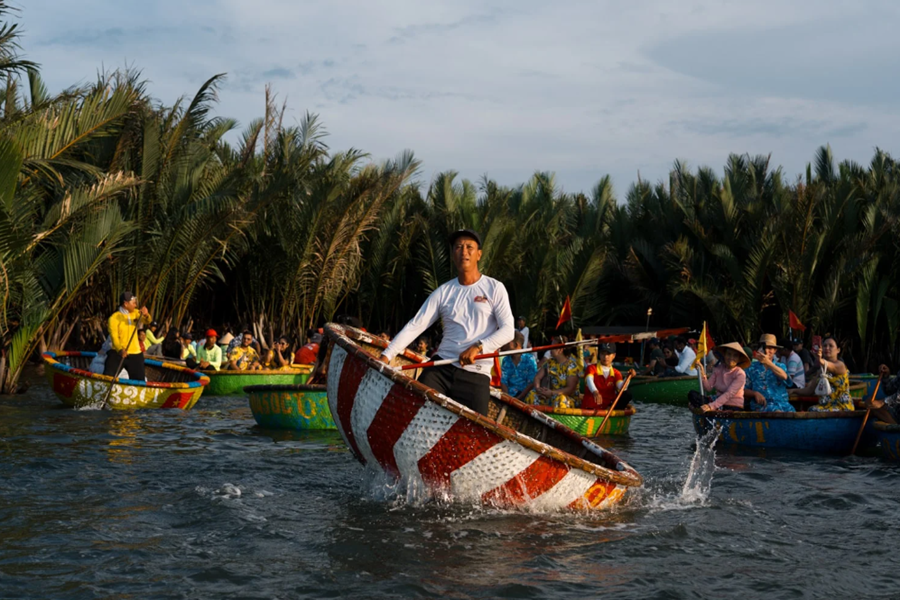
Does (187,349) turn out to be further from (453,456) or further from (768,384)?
(453,456)

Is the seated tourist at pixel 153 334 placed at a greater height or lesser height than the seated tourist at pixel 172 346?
greater

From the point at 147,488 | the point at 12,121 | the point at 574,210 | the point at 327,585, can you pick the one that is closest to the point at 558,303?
the point at 574,210

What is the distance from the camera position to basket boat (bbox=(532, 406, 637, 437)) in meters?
12.1

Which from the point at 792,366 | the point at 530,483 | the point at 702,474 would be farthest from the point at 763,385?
the point at 530,483

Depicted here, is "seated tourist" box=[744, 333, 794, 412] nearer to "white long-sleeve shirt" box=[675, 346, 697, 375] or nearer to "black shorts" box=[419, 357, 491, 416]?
"black shorts" box=[419, 357, 491, 416]

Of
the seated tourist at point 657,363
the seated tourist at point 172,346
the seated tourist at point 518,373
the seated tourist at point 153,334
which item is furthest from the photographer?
the seated tourist at point 657,363

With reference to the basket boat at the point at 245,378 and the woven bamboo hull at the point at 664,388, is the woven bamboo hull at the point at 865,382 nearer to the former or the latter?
the woven bamboo hull at the point at 664,388

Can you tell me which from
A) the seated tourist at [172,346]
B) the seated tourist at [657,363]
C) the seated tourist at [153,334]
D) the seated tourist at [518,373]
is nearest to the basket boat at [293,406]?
the seated tourist at [518,373]

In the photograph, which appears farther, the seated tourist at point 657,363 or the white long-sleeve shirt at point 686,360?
the seated tourist at point 657,363

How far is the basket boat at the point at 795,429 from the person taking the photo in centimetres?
1120

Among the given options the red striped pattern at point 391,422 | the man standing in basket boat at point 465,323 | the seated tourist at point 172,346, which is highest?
the man standing in basket boat at point 465,323

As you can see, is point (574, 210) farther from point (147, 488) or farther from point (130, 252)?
point (147, 488)

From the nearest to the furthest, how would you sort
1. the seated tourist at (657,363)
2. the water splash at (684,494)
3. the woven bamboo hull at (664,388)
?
the water splash at (684,494)
the woven bamboo hull at (664,388)
the seated tourist at (657,363)

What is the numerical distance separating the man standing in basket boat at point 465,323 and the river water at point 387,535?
35.0 inches
